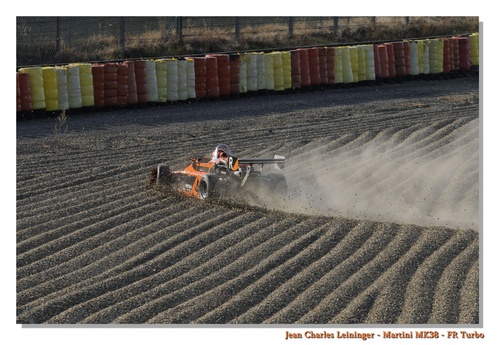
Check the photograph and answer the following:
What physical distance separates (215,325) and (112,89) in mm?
14380

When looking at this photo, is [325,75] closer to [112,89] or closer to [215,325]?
[112,89]

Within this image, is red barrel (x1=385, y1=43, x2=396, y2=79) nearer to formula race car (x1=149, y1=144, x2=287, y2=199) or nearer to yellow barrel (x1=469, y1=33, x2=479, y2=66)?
yellow barrel (x1=469, y1=33, x2=479, y2=66)

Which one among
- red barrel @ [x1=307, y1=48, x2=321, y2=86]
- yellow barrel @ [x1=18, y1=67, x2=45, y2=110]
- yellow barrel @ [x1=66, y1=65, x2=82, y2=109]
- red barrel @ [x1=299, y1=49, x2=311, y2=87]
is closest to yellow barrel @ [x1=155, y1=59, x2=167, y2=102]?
yellow barrel @ [x1=66, y1=65, x2=82, y2=109]

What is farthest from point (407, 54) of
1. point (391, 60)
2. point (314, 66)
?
point (314, 66)

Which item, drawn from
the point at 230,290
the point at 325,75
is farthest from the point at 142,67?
the point at 230,290

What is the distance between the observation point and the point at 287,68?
25906 millimetres

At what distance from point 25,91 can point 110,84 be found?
2.38m

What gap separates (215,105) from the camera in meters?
24.2

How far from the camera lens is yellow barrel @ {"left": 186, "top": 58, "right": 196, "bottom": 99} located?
24.0 meters

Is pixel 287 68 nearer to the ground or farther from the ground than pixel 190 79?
farther from the ground

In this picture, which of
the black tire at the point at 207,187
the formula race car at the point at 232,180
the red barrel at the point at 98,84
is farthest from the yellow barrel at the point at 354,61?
the black tire at the point at 207,187

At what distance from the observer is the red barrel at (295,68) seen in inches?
1021

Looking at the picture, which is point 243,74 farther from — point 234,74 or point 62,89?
point 62,89

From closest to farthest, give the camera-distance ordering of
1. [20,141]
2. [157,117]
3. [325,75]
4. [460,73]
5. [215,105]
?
[20,141] < [157,117] < [215,105] < [325,75] < [460,73]
